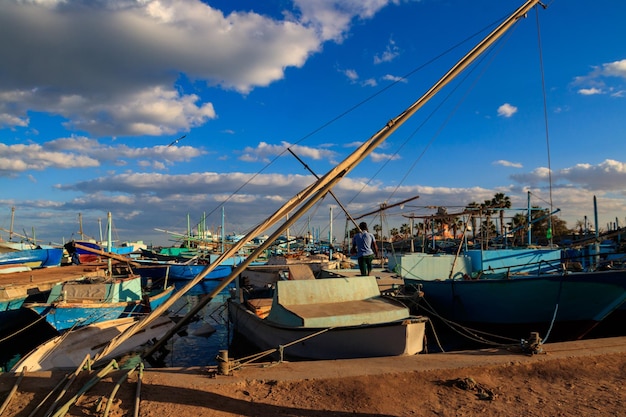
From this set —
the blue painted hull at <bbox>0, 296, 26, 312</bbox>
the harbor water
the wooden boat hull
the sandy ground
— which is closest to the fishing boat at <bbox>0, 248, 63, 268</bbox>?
the blue painted hull at <bbox>0, 296, 26, 312</bbox>

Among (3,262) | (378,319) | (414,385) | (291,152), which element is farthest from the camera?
(3,262)

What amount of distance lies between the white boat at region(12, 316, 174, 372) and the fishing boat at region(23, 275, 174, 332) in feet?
3.81

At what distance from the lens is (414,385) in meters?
5.96

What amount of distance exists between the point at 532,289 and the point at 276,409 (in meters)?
8.84

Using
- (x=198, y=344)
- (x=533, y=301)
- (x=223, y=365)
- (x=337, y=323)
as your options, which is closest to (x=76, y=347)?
(x=198, y=344)

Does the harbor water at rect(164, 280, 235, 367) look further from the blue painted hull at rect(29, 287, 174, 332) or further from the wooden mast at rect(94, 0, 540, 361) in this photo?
the wooden mast at rect(94, 0, 540, 361)

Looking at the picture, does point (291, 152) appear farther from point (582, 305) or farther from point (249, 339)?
point (582, 305)

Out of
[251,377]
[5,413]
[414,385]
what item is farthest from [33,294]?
[414,385]

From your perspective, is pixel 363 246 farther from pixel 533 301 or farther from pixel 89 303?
pixel 89 303

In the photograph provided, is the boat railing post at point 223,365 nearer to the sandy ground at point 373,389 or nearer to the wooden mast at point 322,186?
the sandy ground at point 373,389

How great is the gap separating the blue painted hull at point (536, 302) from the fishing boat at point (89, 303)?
9.65 meters

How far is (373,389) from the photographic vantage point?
5.79m

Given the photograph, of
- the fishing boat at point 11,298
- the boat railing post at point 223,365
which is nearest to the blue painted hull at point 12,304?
the fishing boat at point 11,298

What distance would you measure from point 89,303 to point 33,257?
25557mm
